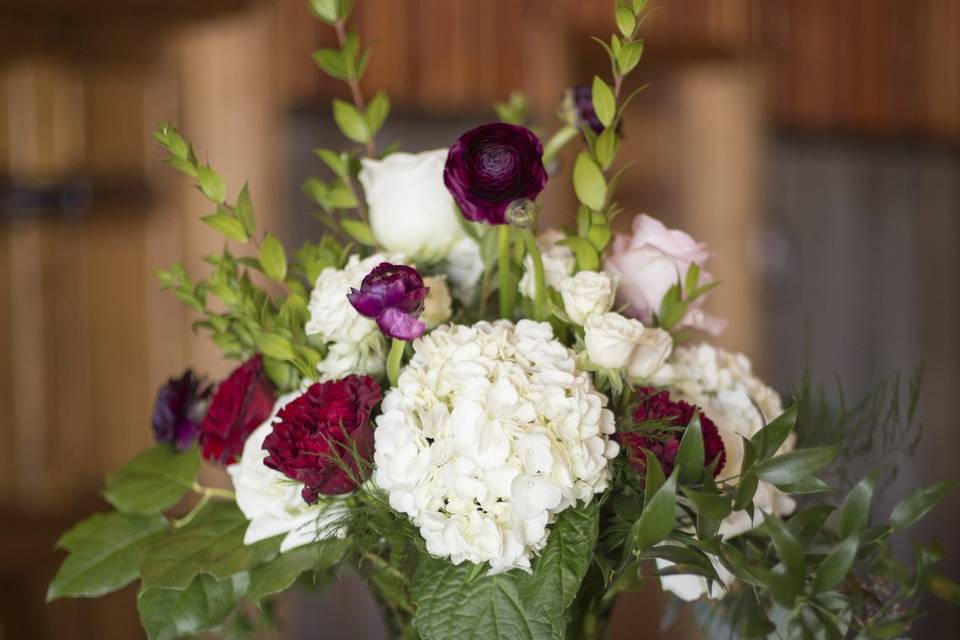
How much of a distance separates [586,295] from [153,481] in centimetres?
33

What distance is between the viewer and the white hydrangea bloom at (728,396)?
67 cm

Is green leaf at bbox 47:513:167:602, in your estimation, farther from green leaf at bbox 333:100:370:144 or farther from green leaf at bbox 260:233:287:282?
green leaf at bbox 333:100:370:144

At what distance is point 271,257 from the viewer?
2.27 feet

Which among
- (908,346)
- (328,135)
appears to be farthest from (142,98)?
(908,346)

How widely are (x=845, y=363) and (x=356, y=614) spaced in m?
1.84

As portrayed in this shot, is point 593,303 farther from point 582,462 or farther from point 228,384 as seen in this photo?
point 228,384

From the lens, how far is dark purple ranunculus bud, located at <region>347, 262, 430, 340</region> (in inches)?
22.7

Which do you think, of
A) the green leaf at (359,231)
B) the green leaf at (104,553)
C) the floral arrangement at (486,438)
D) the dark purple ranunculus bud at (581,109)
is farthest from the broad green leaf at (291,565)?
the dark purple ranunculus bud at (581,109)

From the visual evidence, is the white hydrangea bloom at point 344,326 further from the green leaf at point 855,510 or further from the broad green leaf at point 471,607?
the green leaf at point 855,510

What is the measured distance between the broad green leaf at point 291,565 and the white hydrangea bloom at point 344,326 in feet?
0.33

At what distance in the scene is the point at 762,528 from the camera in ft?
1.82

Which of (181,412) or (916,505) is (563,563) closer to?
(916,505)

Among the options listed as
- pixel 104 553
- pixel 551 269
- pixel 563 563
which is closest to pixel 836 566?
pixel 563 563

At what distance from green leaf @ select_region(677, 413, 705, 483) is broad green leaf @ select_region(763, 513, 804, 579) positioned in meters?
0.05
